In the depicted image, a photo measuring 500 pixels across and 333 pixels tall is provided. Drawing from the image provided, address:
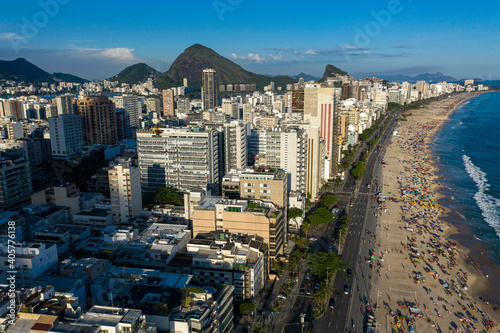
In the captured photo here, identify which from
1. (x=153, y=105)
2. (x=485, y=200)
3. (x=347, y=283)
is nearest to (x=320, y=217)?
(x=347, y=283)

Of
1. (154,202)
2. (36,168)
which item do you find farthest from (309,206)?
(36,168)

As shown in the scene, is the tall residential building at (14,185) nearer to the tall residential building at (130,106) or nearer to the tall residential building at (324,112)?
the tall residential building at (324,112)

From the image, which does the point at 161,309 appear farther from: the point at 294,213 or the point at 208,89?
the point at 208,89

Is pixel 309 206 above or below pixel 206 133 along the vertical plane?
below

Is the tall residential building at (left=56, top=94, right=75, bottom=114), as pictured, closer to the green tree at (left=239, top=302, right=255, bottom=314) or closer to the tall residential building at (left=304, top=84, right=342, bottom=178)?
the tall residential building at (left=304, top=84, right=342, bottom=178)

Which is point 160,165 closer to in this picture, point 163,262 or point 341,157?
point 163,262

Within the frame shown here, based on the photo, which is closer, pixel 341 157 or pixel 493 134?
pixel 341 157
